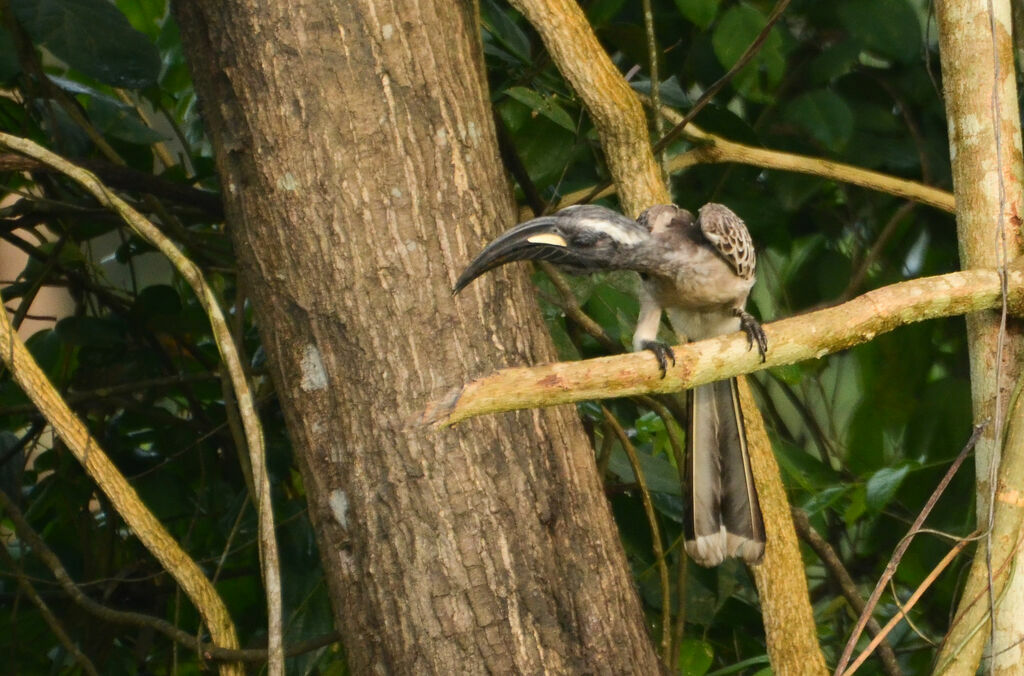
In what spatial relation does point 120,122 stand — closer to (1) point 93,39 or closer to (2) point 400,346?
(1) point 93,39

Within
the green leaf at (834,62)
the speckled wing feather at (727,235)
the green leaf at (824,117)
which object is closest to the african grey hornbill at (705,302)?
the speckled wing feather at (727,235)

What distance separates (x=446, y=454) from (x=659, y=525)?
743 mm

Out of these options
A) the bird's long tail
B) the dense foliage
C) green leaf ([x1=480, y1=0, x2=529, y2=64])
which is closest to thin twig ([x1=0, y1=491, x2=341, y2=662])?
the dense foliage

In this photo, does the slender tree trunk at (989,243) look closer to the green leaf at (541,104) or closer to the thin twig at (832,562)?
the thin twig at (832,562)

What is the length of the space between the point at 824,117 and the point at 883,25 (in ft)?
0.62

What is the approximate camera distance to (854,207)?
2084 mm

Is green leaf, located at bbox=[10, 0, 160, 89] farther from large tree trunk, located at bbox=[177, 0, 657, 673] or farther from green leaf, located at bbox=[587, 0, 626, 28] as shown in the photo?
green leaf, located at bbox=[587, 0, 626, 28]

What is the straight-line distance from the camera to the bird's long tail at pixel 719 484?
1.39 metres

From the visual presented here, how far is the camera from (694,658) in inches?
63.4

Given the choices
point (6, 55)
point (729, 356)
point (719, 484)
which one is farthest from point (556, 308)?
point (6, 55)

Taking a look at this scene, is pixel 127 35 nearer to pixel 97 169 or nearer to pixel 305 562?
pixel 97 169

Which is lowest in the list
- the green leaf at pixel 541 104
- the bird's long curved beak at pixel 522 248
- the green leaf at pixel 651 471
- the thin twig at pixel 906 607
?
the thin twig at pixel 906 607

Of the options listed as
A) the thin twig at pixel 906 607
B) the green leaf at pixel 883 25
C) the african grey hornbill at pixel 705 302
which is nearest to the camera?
the thin twig at pixel 906 607

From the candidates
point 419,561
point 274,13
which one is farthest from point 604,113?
point 419,561
